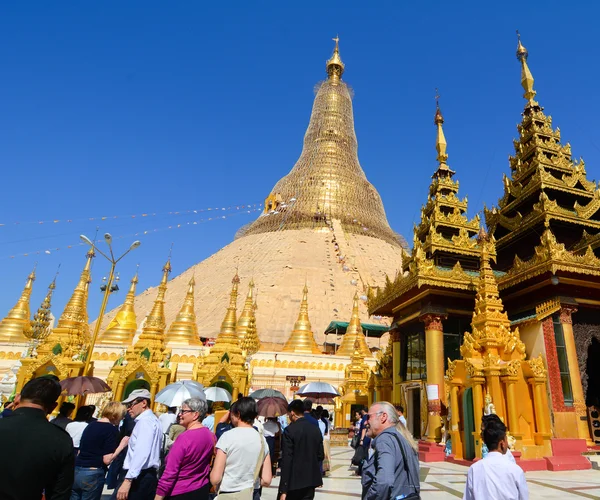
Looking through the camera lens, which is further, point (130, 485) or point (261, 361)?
point (261, 361)

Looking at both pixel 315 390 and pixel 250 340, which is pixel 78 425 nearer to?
pixel 315 390

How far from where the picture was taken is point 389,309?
16766 mm

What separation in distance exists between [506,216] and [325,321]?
2342 cm

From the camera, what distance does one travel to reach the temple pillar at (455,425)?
10598mm

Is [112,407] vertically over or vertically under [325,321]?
under

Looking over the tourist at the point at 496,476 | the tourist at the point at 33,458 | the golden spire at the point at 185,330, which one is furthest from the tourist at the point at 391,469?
the golden spire at the point at 185,330

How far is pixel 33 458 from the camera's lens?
220cm

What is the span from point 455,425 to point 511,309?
16.6 ft

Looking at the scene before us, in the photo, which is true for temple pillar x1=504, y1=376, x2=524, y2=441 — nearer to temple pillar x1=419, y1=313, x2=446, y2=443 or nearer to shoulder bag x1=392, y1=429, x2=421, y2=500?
temple pillar x1=419, y1=313, x2=446, y2=443

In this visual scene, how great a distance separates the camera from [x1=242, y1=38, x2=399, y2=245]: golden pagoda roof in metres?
58.8

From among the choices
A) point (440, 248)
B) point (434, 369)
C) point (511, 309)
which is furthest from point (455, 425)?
point (440, 248)

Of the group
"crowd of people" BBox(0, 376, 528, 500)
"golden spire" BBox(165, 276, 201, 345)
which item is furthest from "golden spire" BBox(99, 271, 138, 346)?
"crowd of people" BBox(0, 376, 528, 500)

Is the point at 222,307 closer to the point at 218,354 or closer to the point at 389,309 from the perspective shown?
the point at 218,354

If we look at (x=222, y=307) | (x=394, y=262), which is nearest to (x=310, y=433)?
(x=222, y=307)
